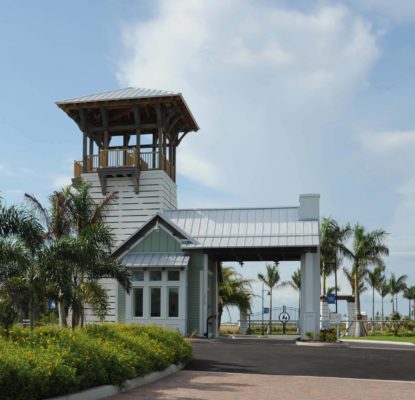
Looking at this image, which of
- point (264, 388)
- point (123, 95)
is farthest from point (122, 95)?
point (264, 388)

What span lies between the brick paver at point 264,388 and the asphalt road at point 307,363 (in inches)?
43.9

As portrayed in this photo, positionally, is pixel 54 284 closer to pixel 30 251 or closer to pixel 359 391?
pixel 30 251

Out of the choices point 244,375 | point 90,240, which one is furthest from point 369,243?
point 244,375

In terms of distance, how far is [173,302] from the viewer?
31.7 meters

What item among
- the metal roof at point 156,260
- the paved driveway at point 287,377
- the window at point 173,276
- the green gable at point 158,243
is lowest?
the paved driveway at point 287,377

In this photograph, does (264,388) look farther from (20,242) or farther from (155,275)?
(155,275)

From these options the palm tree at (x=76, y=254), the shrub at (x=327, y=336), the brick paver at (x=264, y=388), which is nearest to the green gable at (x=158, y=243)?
the palm tree at (x=76, y=254)

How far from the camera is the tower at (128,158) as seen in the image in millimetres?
36250

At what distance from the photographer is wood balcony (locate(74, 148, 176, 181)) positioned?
3634 cm

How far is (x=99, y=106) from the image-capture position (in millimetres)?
36656

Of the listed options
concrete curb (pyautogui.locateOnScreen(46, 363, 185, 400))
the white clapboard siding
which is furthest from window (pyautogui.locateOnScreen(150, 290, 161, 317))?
concrete curb (pyautogui.locateOnScreen(46, 363, 185, 400))

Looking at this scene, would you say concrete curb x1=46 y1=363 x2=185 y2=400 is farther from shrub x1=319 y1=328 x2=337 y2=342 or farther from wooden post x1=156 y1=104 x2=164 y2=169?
wooden post x1=156 y1=104 x2=164 y2=169

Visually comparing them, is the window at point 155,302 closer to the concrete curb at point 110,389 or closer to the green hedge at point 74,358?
the green hedge at point 74,358

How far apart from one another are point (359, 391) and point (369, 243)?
122 feet
